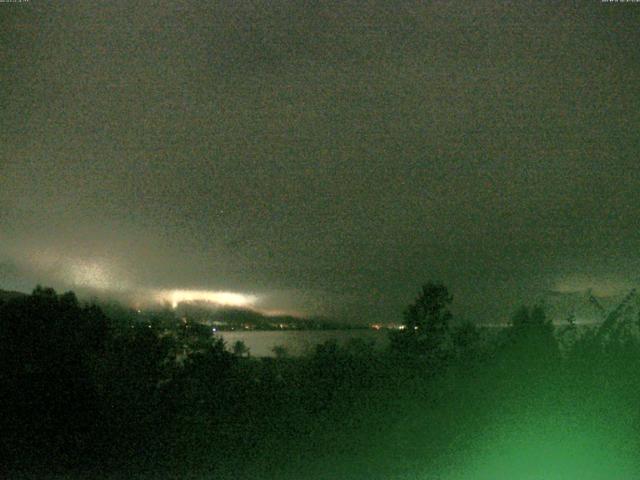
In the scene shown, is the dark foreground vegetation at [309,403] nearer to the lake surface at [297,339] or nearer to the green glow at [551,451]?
the green glow at [551,451]

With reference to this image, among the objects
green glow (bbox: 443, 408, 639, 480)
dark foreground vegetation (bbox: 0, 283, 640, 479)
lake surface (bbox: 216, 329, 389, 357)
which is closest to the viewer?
green glow (bbox: 443, 408, 639, 480)

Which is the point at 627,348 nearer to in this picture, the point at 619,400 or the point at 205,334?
the point at 619,400

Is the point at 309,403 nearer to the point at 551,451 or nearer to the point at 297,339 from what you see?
the point at 297,339

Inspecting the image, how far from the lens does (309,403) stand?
10656 millimetres

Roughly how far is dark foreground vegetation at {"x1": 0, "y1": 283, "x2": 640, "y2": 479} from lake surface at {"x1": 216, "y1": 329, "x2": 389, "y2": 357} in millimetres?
243

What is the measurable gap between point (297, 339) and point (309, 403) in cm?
201

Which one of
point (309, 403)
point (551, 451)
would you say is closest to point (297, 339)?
point (309, 403)

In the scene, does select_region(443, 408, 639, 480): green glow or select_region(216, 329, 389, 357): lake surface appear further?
select_region(216, 329, 389, 357): lake surface

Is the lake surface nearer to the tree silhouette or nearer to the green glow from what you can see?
the tree silhouette

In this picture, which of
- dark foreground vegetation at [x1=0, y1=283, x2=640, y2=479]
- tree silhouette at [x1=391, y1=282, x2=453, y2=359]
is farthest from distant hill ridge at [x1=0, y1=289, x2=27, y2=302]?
tree silhouette at [x1=391, y1=282, x2=453, y2=359]

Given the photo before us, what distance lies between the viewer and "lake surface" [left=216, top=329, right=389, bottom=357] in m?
12.0

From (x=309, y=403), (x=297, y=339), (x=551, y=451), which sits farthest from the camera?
(x=297, y=339)

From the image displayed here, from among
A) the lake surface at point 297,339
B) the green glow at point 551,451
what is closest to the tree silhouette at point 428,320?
the lake surface at point 297,339

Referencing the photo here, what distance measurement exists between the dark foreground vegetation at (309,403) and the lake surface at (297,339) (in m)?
0.24
